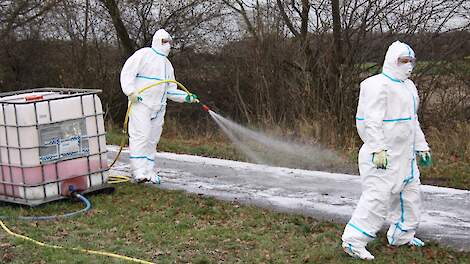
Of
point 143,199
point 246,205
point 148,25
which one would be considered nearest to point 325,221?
point 246,205

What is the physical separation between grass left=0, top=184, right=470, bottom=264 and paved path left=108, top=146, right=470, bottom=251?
399mm

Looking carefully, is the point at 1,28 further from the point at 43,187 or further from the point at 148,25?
the point at 43,187

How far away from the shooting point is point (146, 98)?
8.18 metres

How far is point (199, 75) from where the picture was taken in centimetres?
1783

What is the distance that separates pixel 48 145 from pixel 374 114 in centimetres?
388

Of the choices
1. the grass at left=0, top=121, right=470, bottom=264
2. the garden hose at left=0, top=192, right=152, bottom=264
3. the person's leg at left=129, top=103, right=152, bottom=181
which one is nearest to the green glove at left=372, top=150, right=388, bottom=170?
the grass at left=0, top=121, right=470, bottom=264

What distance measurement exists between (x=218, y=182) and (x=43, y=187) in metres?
2.27

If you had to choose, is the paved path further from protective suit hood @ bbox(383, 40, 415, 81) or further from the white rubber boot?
protective suit hood @ bbox(383, 40, 415, 81)

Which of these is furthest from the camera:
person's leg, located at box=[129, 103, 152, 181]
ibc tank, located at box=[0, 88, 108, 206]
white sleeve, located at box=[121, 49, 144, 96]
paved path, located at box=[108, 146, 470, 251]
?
person's leg, located at box=[129, 103, 152, 181]

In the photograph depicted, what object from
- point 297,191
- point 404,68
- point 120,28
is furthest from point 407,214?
point 120,28

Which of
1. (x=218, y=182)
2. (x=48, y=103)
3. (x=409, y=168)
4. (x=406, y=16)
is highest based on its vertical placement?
(x=406, y=16)

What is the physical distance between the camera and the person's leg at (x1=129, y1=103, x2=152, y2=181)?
8180 mm

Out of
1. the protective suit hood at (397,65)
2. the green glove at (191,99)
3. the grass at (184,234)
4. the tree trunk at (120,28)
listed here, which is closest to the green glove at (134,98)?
the green glove at (191,99)

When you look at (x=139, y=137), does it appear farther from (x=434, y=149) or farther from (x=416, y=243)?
(x=434, y=149)
